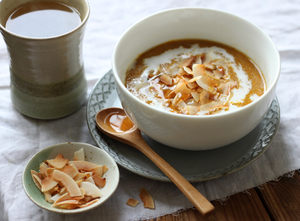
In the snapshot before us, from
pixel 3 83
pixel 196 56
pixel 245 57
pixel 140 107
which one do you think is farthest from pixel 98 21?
pixel 140 107

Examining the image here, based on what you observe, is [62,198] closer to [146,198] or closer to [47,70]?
[146,198]

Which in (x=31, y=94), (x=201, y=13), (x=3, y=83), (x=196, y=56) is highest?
(x=201, y=13)

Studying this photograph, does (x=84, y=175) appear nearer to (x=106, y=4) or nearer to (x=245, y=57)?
(x=245, y=57)

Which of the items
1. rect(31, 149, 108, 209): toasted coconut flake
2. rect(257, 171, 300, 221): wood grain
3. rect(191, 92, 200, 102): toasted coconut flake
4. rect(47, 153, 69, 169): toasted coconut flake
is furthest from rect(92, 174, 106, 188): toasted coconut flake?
rect(257, 171, 300, 221): wood grain

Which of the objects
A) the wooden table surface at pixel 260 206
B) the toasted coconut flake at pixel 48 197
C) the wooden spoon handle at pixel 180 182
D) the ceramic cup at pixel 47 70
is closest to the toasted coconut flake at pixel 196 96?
the wooden spoon handle at pixel 180 182

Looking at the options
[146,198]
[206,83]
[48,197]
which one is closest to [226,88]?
[206,83]
